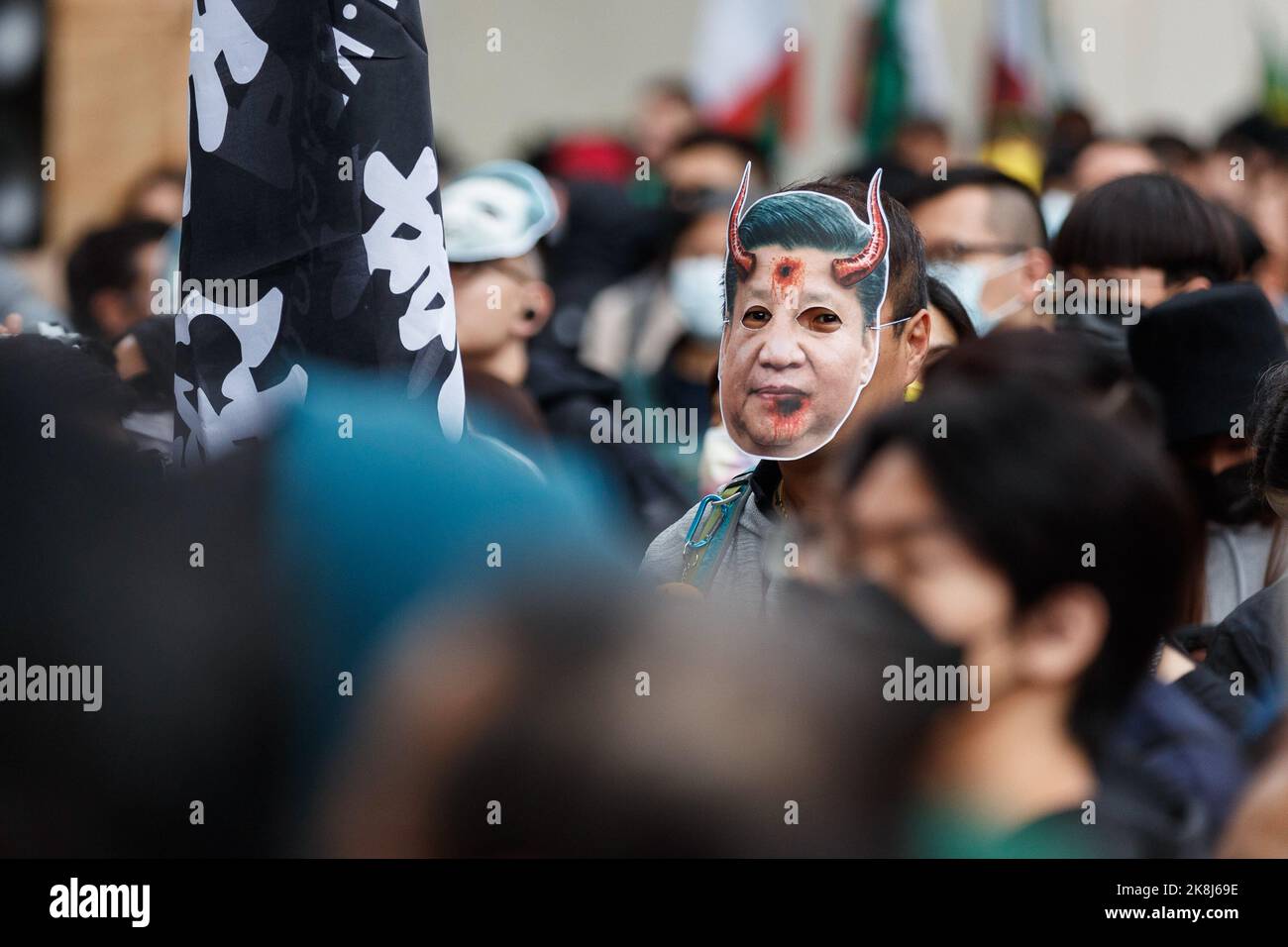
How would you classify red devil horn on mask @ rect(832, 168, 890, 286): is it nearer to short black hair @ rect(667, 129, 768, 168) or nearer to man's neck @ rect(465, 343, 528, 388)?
man's neck @ rect(465, 343, 528, 388)

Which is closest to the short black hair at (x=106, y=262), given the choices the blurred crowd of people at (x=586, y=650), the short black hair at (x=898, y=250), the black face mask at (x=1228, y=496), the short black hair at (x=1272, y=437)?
the short black hair at (x=898, y=250)

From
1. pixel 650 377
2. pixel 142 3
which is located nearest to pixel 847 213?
pixel 650 377

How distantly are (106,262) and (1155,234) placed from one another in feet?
10.5

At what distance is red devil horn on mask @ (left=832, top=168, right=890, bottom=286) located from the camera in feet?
8.79

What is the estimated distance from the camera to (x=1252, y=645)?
280cm

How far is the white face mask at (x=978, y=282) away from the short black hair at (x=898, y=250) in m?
0.96

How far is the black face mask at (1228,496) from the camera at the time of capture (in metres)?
3.42

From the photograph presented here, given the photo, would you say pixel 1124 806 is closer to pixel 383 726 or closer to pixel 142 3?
pixel 383 726

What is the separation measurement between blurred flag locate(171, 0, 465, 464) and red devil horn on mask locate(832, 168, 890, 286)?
63cm

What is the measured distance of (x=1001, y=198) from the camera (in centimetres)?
428

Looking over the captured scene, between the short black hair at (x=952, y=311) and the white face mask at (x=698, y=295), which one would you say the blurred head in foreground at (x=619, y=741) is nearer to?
the short black hair at (x=952, y=311)

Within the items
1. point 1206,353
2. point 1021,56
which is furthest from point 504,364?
point 1021,56
